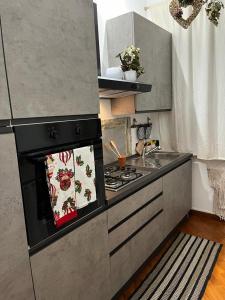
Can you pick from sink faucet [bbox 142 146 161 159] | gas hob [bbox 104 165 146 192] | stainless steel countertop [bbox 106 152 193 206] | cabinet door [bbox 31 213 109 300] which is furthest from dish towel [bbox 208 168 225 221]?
cabinet door [bbox 31 213 109 300]

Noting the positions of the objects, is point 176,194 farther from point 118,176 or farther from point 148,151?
point 118,176

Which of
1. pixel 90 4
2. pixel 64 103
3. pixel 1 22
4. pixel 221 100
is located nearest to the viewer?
pixel 1 22

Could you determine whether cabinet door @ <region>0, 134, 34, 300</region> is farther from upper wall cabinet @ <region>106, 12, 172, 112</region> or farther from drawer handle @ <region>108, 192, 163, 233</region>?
upper wall cabinet @ <region>106, 12, 172, 112</region>

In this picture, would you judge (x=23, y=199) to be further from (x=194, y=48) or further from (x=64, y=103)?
(x=194, y=48)

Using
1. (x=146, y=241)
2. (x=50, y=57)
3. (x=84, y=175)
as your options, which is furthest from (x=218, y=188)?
(x=50, y=57)

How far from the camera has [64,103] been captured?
112cm

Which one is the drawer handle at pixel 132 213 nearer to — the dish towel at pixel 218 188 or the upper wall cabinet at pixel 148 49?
the upper wall cabinet at pixel 148 49

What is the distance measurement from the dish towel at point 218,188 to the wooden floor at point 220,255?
0.45 ft

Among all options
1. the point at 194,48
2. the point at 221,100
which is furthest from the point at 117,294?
the point at 194,48

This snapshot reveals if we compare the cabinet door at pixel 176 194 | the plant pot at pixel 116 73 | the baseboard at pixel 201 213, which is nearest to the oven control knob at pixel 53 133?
the plant pot at pixel 116 73

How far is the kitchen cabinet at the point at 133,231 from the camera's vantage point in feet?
5.14

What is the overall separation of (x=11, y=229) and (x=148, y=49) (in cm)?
212

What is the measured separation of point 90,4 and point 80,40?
0.23 m

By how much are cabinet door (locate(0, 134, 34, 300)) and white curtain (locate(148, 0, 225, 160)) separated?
2.35m
